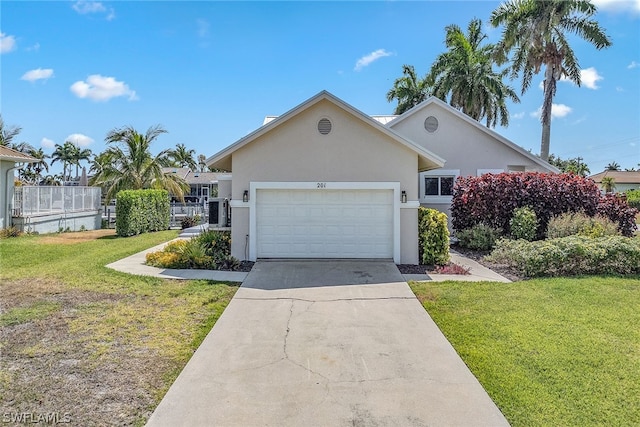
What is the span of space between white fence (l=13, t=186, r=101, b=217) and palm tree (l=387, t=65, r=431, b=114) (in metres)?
26.3

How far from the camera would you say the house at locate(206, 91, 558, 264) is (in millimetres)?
10672

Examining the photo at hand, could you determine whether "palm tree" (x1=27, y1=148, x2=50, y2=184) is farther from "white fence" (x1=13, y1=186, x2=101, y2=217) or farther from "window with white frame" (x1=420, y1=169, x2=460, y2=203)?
"window with white frame" (x1=420, y1=169, x2=460, y2=203)

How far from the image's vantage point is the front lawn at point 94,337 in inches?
151

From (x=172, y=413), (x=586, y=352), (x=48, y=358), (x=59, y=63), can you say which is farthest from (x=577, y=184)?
(x=59, y=63)

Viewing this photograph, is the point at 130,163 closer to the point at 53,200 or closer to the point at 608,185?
the point at 53,200

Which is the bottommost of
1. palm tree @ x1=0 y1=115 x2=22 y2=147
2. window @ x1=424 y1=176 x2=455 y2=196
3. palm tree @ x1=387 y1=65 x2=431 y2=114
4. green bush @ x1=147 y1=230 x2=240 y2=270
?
green bush @ x1=147 y1=230 x2=240 y2=270

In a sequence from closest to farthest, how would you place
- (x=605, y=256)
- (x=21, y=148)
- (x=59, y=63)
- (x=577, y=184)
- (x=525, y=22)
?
(x=605, y=256) → (x=577, y=184) → (x=59, y=63) → (x=525, y=22) → (x=21, y=148)

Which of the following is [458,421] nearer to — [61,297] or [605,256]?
[61,297]

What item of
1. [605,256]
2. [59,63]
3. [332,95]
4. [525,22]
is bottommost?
[605,256]

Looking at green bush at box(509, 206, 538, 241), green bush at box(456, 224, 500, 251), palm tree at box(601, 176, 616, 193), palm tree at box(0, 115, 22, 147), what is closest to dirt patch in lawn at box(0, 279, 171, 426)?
green bush at box(456, 224, 500, 251)

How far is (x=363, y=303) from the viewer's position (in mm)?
7254

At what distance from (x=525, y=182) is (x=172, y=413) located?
533 inches

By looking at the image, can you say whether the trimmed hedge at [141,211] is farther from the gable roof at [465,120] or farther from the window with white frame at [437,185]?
the window with white frame at [437,185]

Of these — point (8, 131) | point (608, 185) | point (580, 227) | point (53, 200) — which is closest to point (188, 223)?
point (53, 200)
